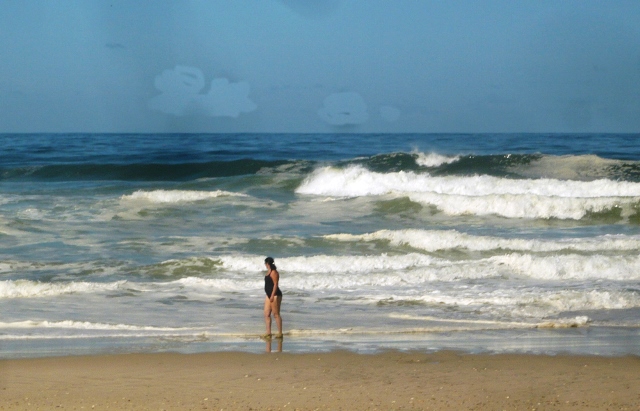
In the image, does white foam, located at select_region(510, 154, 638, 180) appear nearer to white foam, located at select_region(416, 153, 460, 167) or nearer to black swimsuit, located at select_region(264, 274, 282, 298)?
white foam, located at select_region(416, 153, 460, 167)

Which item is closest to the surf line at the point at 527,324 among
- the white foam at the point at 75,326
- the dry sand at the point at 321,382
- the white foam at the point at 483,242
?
the dry sand at the point at 321,382

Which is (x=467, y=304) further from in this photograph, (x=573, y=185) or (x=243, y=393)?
(x=573, y=185)

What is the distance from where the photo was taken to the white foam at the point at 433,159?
33062 mm

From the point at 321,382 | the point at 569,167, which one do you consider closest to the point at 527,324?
the point at 321,382

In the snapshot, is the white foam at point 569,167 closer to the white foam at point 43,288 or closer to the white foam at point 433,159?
the white foam at point 433,159

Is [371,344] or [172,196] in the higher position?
[172,196]

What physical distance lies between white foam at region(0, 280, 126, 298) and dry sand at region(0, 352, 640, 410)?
397 centimetres

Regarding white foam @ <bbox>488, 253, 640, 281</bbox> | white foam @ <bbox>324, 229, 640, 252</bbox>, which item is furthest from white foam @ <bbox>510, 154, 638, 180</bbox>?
white foam @ <bbox>488, 253, 640, 281</bbox>

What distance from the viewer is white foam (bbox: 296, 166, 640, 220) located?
20438mm

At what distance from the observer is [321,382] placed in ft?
22.4

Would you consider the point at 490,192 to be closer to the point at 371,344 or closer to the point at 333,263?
the point at 333,263

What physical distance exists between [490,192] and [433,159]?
8.83 meters

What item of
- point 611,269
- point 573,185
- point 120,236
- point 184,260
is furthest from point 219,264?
point 573,185

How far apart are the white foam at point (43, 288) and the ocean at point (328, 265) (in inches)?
1.3
